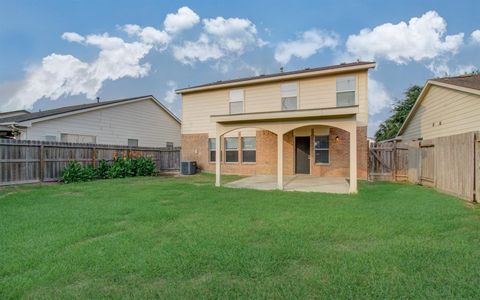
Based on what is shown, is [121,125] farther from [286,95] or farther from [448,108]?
[448,108]

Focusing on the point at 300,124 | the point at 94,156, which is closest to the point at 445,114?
the point at 300,124

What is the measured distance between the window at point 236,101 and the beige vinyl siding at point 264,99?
0.27 metres

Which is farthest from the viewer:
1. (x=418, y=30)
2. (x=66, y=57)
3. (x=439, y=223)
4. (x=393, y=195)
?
(x=66, y=57)

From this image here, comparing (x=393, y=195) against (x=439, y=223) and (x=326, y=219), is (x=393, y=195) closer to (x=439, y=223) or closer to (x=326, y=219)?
(x=439, y=223)

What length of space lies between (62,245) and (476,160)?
32.5ft

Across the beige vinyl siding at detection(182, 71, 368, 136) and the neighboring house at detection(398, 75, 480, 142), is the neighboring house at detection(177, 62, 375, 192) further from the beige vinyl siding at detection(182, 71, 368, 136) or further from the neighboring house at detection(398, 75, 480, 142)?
the neighboring house at detection(398, 75, 480, 142)

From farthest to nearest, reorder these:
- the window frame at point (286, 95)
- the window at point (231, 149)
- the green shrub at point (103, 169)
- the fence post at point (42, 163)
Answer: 1. the window at point (231, 149)
2. the window frame at point (286, 95)
3. the green shrub at point (103, 169)
4. the fence post at point (42, 163)

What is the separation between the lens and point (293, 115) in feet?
36.8

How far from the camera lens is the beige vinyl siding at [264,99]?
1440cm

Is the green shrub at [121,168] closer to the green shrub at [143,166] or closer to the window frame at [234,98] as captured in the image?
the green shrub at [143,166]

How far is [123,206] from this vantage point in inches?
311

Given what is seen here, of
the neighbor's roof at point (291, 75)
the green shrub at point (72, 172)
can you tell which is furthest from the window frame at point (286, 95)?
the green shrub at point (72, 172)

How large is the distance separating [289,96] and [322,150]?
327 cm

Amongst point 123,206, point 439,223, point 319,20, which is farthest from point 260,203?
point 319,20
